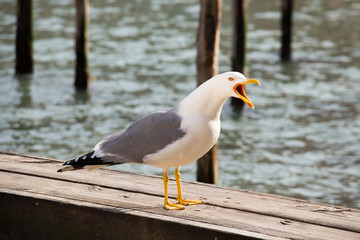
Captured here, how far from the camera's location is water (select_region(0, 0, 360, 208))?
6844 millimetres

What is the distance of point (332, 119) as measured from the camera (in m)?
8.26

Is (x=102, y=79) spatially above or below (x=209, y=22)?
below

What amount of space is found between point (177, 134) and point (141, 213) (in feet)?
1.28

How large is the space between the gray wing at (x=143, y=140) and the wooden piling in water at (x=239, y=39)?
5.59 m

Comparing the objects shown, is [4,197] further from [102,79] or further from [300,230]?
[102,79]

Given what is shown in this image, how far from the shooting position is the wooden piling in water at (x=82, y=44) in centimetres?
894

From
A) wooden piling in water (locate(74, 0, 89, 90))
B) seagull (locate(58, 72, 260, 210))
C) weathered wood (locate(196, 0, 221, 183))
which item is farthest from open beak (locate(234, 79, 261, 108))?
wooden piling in water (locate(74, 0, 89, 90))

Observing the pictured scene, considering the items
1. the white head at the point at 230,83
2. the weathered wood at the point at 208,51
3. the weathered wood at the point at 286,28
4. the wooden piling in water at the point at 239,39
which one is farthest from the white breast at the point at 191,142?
the weathered wood at the point at 286,28

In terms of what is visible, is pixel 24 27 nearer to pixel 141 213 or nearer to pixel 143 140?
pixel 143 140

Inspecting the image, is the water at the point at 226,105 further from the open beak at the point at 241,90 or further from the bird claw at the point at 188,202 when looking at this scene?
the open beak at the point at 241,90

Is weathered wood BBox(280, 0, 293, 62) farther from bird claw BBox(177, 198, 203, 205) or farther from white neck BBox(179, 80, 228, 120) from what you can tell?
white neck BBox(179, 80, 228, 120)

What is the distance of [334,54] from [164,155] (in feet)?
28.9

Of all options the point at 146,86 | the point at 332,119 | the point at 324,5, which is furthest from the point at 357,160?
the point at 324,5

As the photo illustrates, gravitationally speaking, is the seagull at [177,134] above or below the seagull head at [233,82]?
below
